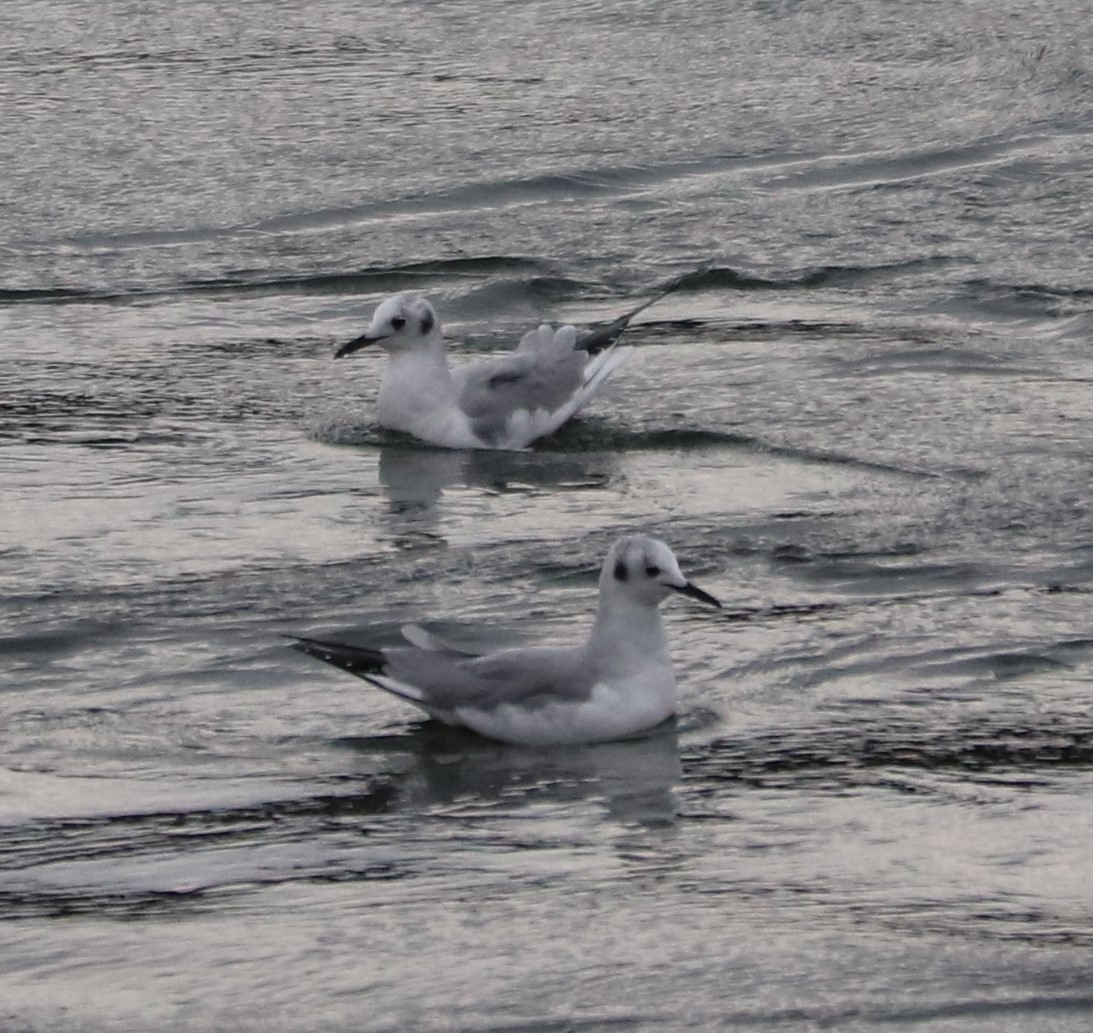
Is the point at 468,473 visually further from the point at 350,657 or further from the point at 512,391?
the point at 350,657

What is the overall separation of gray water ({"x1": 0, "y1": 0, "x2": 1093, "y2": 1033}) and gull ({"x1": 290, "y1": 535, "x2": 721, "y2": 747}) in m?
0.12

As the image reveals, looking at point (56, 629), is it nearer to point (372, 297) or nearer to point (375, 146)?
point (372, 297)

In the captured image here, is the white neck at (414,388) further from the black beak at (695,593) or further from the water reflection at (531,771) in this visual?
the black beak at (695,593)

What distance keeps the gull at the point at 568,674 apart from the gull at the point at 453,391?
130 inches

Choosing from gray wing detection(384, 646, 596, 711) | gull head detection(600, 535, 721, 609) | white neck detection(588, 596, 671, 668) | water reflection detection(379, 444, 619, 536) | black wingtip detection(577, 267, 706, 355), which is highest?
black wingtip detection(577, 267, 706, 355)

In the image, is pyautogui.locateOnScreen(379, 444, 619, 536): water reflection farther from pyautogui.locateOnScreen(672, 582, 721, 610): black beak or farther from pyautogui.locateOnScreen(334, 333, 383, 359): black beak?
pyautogui.locateOnScreen(672, 582, 721, 610): black beak

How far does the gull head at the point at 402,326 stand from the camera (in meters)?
11.2

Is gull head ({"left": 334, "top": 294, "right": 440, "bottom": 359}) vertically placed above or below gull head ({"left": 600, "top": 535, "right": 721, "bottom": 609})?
above

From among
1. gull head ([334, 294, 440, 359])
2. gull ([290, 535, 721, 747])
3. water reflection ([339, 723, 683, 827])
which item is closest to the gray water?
water reflection ([339, 723, 683, 827])

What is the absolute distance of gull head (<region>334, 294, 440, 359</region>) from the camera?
11.2 meters

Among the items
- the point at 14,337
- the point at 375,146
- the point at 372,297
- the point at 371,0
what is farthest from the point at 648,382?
the point at 371,0

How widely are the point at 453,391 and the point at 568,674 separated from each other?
11.8ft

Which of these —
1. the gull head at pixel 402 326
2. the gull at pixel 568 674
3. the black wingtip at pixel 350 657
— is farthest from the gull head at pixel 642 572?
the gull head at pixel 402 326

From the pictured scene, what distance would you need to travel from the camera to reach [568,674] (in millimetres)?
7832
